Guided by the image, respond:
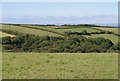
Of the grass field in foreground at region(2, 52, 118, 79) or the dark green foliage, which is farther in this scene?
the dark green foliage

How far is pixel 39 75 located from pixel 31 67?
2834mm

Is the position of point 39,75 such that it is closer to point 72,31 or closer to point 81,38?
point 81,38

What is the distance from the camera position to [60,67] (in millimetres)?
19484

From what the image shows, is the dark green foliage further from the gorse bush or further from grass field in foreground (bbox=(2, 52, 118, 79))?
grass field in foreground (bbox=(2, 52, 118, 79))

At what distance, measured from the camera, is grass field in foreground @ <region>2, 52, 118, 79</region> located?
16.9m

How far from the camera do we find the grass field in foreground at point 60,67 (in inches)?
666

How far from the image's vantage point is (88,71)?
1834 centimetres

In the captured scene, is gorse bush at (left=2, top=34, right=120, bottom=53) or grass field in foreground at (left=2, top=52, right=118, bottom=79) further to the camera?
gorse bush at (left=2, top=34, right=120, bottom=53)

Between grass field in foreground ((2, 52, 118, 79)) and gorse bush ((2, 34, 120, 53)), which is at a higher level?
grass field in foreground ((2, 52, 118, 79))

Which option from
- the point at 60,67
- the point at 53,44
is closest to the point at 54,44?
the point at 53,44

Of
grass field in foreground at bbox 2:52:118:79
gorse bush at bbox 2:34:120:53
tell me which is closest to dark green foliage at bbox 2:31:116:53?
gorse bush at bbox 2:34:120:53

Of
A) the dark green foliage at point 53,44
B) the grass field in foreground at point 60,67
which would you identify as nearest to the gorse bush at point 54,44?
the dark green foliage at point 53,44

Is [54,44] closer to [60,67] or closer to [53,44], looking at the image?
[53,44]

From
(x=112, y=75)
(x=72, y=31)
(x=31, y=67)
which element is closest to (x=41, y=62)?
(x=31, y=67)
